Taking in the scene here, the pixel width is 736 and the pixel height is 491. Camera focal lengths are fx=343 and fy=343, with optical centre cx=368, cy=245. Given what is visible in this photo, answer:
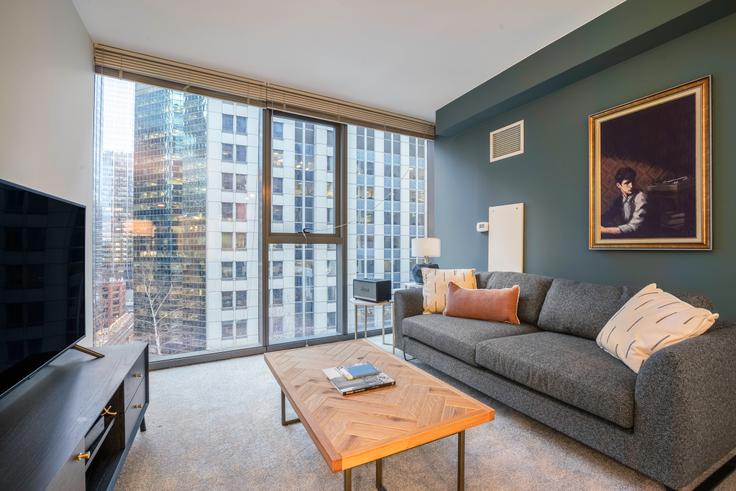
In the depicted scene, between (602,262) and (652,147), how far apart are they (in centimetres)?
83

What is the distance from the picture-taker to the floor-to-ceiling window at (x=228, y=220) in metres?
2.76

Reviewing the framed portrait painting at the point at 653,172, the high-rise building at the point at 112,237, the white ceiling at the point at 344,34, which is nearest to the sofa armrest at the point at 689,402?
the framed portrait painting at the point at 653,172

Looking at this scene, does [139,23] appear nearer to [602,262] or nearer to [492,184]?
[492,184]

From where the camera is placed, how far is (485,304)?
2688 mm

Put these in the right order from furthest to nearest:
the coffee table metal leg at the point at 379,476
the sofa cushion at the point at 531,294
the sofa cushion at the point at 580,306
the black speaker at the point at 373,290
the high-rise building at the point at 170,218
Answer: the black speaker at the point at 373,290 < the high-rise building at the point at 170,218 < the sofa cushion at the point at 531,294 < the sofa cushion at the point at 580,306 < the coffee table metal leg at the point at 379,476

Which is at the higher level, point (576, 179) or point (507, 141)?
point (507, 141)

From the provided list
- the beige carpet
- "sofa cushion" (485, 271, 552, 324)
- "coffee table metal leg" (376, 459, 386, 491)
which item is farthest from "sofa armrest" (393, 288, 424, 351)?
"coffee table metal leg" (376, 459, 386, 491)

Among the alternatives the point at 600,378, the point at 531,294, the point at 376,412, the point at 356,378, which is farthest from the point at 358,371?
the point at 531,294

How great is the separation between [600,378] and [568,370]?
0.14 meters

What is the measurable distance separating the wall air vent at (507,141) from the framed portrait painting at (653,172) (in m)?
0.63

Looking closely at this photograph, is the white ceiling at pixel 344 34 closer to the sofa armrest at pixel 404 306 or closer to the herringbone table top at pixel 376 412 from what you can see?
the sofa armrest at pixel 404 306

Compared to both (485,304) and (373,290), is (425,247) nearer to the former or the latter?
(373,290)

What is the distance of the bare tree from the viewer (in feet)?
9.38

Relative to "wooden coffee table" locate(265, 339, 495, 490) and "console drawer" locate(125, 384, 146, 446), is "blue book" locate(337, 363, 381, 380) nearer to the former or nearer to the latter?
"wooden coffee table" locate(265, 339, 495, 490)
